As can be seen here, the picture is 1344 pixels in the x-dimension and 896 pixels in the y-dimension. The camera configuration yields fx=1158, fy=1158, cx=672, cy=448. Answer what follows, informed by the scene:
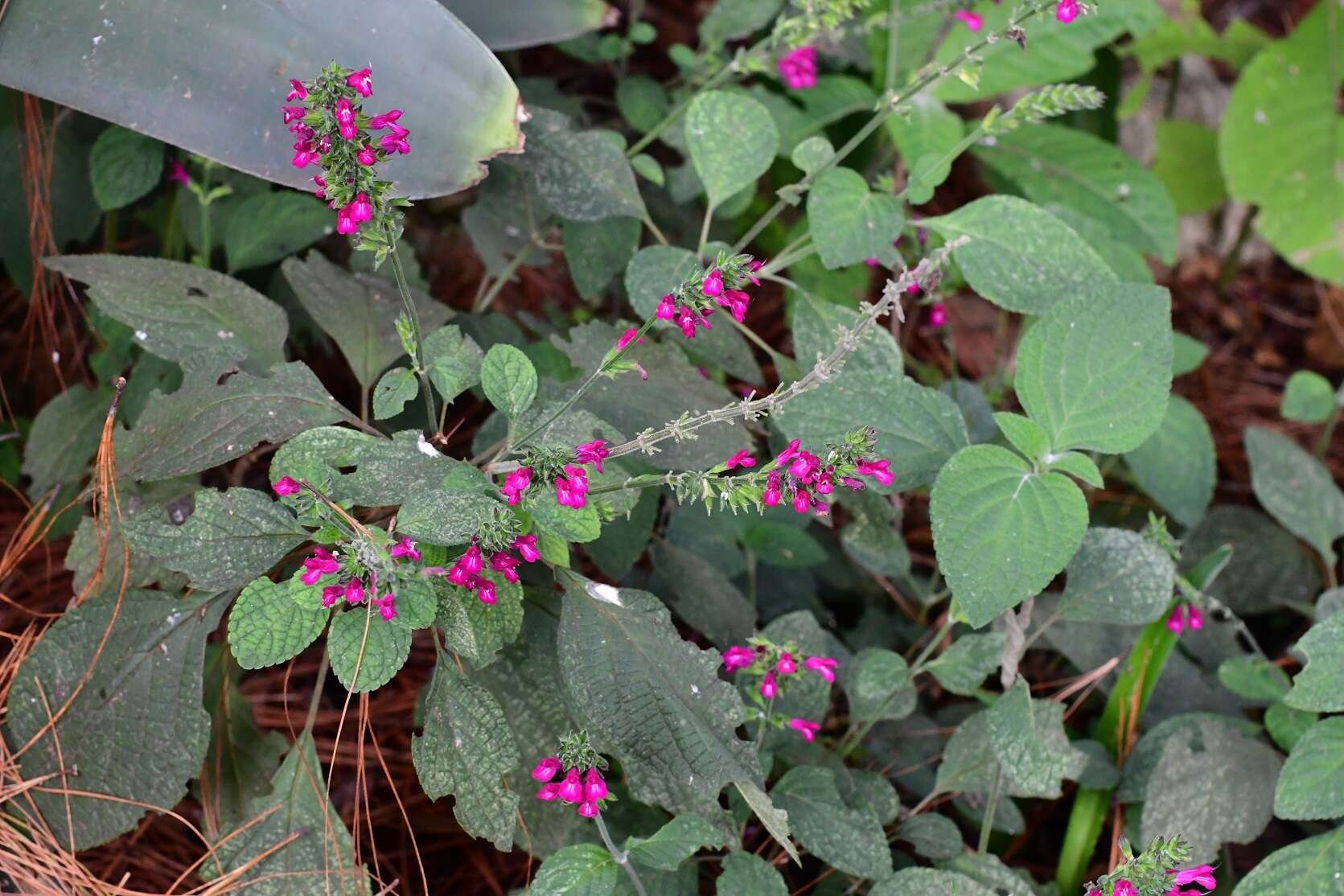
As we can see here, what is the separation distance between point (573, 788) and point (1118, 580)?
2.48 ft

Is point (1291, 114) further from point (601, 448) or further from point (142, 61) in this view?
point (142, 61)

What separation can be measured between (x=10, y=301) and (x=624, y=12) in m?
1.35

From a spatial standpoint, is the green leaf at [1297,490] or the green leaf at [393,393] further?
the green leaf at [1297,490]

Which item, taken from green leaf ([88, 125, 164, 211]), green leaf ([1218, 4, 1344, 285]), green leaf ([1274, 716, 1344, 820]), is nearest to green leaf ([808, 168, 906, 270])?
green leaf ([1274, 716, 1344, 820])

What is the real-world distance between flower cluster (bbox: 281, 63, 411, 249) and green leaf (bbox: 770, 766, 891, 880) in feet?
2.50

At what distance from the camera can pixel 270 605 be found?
1.07 m

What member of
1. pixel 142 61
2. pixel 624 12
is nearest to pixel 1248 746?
pixel 142 61

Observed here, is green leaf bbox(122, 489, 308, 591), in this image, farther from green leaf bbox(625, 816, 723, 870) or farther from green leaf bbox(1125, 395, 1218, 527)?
green leaf bbox(1125, 395, 1218, 527)

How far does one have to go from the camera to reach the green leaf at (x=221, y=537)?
1109mm

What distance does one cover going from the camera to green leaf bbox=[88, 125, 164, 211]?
1.58m

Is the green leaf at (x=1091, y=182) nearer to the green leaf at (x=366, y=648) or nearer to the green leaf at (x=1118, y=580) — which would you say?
the green leaf at (x=1118, y=580)

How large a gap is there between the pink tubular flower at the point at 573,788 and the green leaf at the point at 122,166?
1.02 m

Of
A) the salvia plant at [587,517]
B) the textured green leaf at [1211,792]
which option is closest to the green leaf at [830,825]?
the salvia plant at [587,517]

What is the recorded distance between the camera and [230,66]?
131cm
